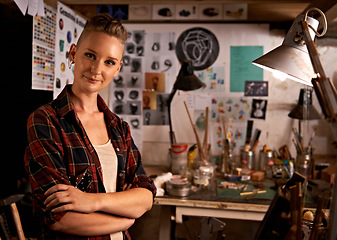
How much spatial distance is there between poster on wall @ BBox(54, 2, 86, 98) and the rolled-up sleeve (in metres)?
1.13

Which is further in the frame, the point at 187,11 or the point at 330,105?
the point at 187,11

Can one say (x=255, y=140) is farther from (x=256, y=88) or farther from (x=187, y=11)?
(x=187, y=11)

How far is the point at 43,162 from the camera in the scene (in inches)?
43.9

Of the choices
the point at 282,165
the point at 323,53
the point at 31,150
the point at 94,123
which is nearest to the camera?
the point at 31,150

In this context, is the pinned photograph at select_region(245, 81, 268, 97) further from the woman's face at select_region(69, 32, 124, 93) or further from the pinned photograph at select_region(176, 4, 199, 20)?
the woman's face at select_region(69, 32, 124, 93)

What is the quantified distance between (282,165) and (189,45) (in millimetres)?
1267

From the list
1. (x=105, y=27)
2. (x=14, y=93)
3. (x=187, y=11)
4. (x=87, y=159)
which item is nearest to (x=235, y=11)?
(x=187, y=11)

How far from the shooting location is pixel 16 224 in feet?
3.96

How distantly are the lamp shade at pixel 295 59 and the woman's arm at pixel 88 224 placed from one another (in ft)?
2.69

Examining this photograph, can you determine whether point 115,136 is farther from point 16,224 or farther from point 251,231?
point 251,231

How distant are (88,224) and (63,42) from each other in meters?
1.53

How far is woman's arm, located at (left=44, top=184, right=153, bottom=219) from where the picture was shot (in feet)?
3.59

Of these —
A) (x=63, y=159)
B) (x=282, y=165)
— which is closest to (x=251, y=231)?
(x=282, y=165)

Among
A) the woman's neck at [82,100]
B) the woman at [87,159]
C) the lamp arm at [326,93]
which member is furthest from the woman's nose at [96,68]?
the lamp arm at [326,93]
